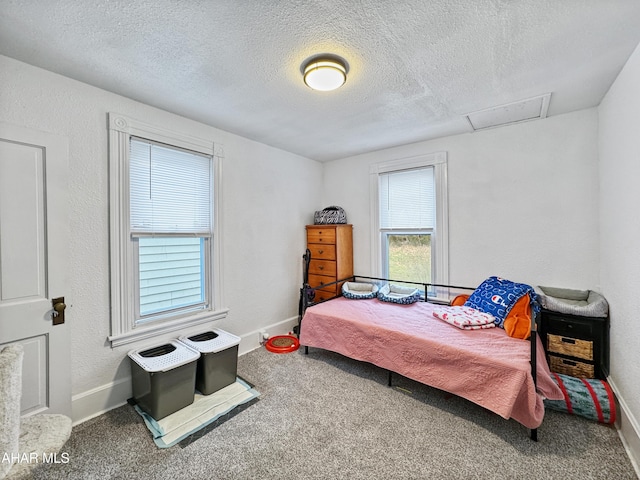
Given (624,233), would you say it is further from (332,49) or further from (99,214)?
(99,214)

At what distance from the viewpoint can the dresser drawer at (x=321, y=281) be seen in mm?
3715

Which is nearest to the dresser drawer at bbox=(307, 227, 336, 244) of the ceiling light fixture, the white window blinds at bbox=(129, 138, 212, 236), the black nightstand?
the white window blinds at bbox=(129, 138, 212, 236)

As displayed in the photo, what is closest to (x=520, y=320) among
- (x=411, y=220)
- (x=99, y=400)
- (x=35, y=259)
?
(x=411, y=220)

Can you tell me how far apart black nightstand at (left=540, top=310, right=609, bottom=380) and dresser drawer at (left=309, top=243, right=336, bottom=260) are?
2267mm

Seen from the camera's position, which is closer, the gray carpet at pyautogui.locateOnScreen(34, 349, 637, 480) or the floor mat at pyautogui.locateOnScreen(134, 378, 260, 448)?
the gray carpet at pyautogui.locateOnScreen(34, 349, 637, 480)

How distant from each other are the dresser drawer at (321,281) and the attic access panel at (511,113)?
2.43 m

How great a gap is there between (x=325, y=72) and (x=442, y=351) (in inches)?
85.1

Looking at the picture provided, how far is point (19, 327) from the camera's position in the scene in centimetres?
170

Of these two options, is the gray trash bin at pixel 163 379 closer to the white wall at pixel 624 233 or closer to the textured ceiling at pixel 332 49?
the textured ceiling at pixel 332 49

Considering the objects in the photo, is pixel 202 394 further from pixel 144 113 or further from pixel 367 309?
pixel 144 113

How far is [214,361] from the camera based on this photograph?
2.36 meters

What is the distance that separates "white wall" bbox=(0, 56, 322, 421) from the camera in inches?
74.4

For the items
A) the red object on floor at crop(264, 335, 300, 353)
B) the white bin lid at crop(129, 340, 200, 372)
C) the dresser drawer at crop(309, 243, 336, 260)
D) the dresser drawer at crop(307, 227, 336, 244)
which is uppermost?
the dresser drawer at crop(307, 227, 336, 244)

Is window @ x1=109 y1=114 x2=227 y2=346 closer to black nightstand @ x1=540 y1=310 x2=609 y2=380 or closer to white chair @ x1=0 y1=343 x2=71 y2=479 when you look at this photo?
white chair @ x1=0 y1=343 x2=71 y2=479
